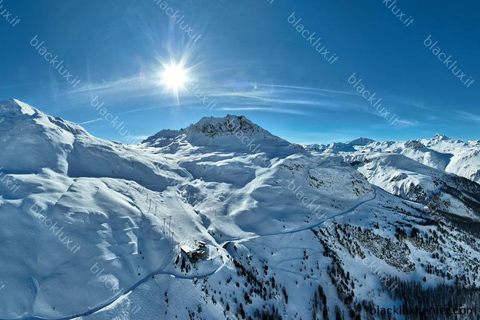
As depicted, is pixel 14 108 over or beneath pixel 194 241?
over

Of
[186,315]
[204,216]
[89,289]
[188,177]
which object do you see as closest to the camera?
[89,289]

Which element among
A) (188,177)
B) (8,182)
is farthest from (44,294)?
(188,177)

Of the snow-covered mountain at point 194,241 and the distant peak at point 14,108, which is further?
the distant peak at point 14,108

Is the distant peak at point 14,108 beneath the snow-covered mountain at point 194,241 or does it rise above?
above

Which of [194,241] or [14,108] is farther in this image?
[14,108]

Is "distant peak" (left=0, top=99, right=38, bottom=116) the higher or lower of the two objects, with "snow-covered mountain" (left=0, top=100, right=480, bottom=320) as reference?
higher

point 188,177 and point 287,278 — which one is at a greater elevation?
point 188,177

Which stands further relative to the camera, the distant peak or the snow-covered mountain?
the distant peak

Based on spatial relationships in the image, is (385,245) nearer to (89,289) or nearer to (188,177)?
(188,177)
